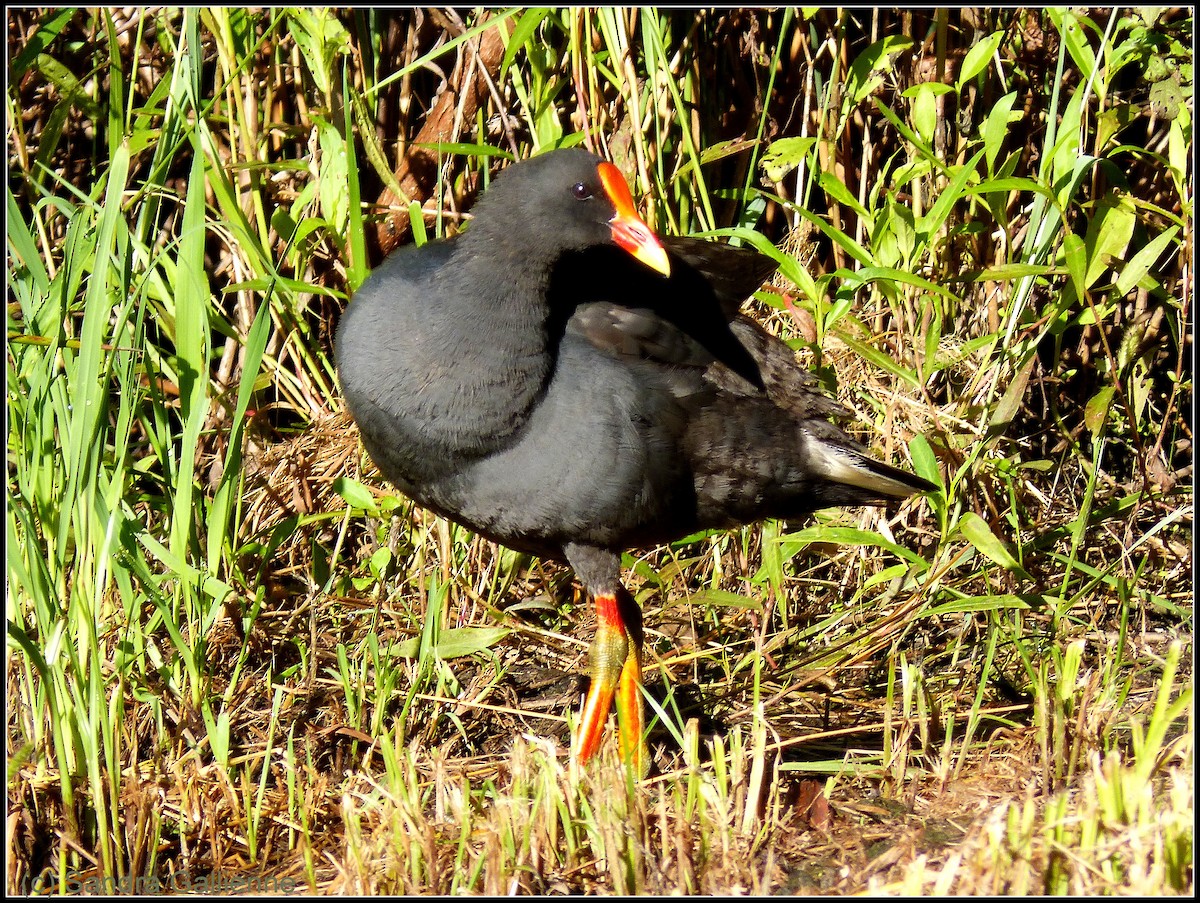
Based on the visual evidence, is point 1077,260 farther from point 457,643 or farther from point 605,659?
point 457,643

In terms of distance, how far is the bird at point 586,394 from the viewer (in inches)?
107

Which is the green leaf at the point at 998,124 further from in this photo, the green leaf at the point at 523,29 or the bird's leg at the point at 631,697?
the bird's leg at the point at 631,697

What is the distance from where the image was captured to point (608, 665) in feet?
9.93

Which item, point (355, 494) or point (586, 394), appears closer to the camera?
point (586, 394)

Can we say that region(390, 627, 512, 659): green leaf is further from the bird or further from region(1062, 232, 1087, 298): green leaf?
region(1062, 232, 1087, 298): green leaf

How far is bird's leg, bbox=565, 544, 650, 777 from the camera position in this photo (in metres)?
2.90

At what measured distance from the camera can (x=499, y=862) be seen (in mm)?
2154

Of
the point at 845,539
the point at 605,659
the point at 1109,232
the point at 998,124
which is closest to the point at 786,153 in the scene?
the point at 998,124

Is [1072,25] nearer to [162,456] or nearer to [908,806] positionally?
[908,806]

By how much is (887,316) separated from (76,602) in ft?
7.58

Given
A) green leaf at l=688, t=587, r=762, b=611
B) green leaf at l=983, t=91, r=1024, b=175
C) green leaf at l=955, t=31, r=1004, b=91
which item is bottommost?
green leaf at l=688, t=587, r=762, b=611

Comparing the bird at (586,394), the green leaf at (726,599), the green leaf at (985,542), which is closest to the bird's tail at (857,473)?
the bird at (586,394)

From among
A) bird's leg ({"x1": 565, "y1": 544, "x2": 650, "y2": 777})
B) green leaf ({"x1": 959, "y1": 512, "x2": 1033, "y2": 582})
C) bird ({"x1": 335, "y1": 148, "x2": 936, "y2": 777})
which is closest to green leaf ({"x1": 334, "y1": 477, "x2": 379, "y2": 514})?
bird ({"x1": 335, "y1": 148, "x2": 936, "y2": 777})

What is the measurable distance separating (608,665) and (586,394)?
2.11ft
